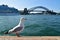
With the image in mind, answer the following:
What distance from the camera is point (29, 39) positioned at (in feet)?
13.0

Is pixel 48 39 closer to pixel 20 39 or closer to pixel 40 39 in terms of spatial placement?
pixel 40 39

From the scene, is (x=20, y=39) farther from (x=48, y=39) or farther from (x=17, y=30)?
(x=48, y=39)

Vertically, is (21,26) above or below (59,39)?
above

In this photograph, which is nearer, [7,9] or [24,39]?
[24,39]

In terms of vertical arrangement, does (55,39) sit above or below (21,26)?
below

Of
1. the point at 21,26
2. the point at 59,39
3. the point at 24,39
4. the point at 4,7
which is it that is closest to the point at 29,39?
the point at 24,39

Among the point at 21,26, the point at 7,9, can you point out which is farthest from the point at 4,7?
the point at 21,26

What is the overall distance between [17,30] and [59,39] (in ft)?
3.06

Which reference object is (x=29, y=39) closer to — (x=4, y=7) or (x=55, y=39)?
(x=55, y=39)

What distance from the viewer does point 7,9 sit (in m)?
40.5

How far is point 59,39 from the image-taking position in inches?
158

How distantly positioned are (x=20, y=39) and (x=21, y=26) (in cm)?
33

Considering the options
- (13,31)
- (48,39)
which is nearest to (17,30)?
(13,31)

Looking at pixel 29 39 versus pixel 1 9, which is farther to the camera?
pixel 1 9
